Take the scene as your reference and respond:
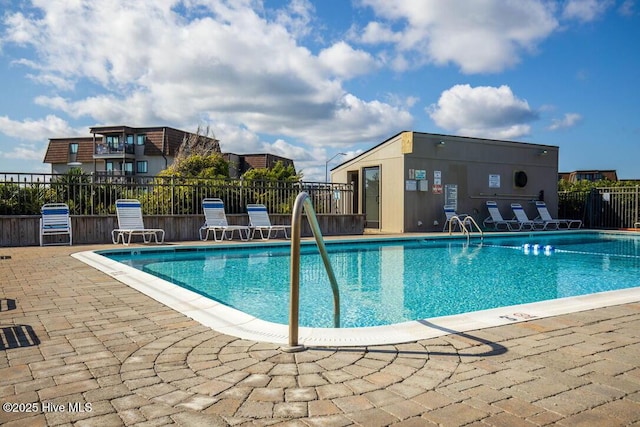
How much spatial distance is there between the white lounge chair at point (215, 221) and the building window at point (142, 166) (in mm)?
32689

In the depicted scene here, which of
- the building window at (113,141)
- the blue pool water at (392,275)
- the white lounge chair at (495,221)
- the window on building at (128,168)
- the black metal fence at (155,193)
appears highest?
the building window at (113,141)

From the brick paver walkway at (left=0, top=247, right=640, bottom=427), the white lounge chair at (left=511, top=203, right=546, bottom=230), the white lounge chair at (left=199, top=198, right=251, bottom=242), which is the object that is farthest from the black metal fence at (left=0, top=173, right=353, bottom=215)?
the brick paver walkway at (left=0, top=247, right=640, bottom=427)

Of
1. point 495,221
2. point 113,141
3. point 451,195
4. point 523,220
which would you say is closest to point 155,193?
point 451,195

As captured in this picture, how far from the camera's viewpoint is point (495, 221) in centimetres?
1767

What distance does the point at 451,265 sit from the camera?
9031 mm

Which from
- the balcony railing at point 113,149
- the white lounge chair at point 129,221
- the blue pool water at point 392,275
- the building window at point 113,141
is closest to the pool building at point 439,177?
the blue pool water at point 392,275

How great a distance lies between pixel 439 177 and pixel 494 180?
10.1 feet

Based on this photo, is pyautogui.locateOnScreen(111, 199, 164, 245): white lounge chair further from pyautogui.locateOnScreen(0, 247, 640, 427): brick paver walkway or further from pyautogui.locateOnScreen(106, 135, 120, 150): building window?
pyautogui.locateOnScreen(106, 135, 120, 150): building window

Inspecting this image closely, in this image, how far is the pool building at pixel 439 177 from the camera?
16.2 m

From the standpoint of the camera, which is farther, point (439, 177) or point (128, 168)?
point (128, 168)

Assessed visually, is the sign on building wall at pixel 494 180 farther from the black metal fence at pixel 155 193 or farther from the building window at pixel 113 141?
the building window at pixel 113 141

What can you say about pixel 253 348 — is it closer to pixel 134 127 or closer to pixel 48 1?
pixel 48 1

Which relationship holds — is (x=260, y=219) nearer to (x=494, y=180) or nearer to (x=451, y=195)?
(x=451, y=195)

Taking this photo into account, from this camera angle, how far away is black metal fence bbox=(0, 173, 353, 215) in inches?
443
